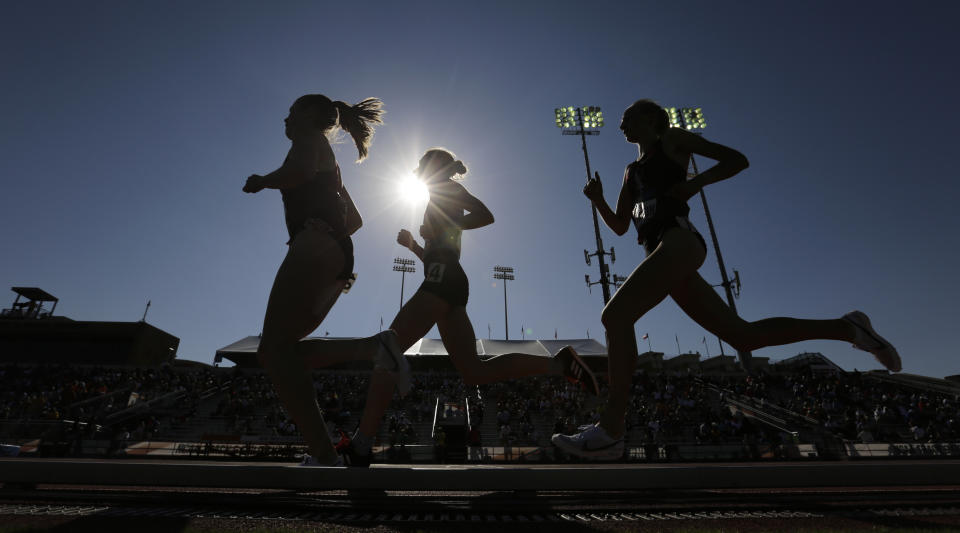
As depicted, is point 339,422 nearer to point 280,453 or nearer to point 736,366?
point 280,453

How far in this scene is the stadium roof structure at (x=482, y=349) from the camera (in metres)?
29.7

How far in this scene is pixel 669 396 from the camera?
75.3 ft

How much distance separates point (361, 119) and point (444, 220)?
3.22 ft

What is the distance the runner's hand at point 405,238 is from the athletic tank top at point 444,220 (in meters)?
0.31

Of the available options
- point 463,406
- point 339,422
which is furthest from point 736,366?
point 339,422

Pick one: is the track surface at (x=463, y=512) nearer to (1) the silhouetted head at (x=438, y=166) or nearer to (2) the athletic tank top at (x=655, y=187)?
(2) the athletic tank top at (x=655, y=187)

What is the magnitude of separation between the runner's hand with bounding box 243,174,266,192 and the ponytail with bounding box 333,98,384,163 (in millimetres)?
987

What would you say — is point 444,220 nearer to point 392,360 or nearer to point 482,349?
point 392,360

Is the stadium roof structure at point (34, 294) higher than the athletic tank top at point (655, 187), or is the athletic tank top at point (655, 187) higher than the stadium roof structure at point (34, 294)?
the stadium roof structure at point (34, 294)

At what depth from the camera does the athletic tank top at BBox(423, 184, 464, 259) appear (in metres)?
3.42

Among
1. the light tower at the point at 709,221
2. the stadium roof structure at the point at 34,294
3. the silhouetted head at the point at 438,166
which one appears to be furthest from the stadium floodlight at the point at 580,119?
the stadium roof structure at the point at 34,294

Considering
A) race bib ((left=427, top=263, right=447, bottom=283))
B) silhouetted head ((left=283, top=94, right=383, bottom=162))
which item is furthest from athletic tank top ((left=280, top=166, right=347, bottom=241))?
race bib ((left=427, top=263, right=447, bottom=283))

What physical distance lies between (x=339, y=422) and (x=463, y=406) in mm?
5390

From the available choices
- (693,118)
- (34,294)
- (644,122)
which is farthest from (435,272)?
(34,294)
